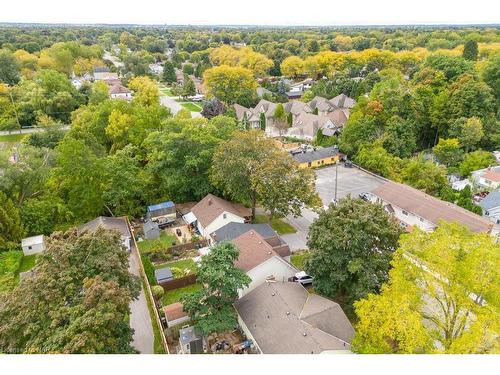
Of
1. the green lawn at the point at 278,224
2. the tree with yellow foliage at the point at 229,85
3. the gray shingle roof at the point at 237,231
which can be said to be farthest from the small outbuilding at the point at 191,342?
the tree with yellow foliage at the point at 229,85

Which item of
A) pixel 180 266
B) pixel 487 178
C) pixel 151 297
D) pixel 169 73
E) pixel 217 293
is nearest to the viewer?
pixel 217 293

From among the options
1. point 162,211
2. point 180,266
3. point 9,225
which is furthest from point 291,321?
point 9,225

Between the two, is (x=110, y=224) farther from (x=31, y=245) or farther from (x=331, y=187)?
(x=331, y=187)

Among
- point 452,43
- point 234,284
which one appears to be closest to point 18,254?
point 234,284

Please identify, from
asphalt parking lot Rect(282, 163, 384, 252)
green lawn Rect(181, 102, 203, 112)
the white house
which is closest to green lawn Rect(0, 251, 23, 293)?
the white house

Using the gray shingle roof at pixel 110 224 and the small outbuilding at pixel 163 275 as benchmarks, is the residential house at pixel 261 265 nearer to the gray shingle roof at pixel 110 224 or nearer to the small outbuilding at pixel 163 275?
the small outbuilding at pixel 163 275

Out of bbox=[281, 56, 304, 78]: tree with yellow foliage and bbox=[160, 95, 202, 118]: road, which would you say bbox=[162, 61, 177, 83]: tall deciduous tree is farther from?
bbox=[281, 56, 304, 78]: tree with yellow foliage
